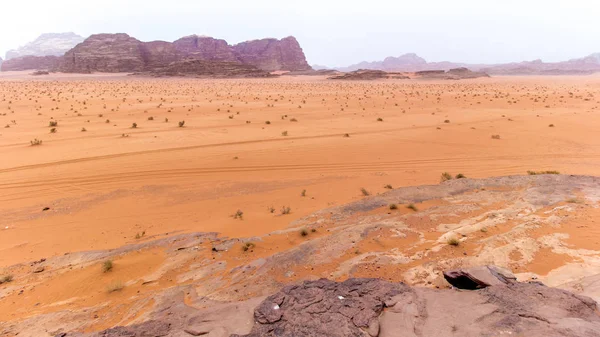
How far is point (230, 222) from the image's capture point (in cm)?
686

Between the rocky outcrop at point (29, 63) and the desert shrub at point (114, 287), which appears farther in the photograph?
the rocky outcrop at point (29, 63)

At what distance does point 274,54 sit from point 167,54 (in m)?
37.4

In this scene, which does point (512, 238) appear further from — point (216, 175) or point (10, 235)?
point (10, 235)

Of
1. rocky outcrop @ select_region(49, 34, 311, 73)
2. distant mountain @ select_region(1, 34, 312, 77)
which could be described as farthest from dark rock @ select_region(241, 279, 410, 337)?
rocky outcrop @ select_region(49, 34, 311, 73)

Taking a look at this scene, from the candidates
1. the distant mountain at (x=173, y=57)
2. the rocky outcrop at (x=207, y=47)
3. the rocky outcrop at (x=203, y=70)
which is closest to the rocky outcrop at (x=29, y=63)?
the distant mountain at (x=173, y=57)

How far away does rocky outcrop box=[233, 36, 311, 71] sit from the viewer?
117 meters

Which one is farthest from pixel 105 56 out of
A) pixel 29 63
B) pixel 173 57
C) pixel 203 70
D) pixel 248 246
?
pixel 248 246

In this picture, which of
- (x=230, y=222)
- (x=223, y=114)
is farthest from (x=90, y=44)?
(x=230, y=222)

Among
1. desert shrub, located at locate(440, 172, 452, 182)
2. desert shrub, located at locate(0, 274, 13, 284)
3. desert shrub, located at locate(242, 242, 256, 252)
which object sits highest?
desert shrub, located at locate(440, 172, 452, 182)

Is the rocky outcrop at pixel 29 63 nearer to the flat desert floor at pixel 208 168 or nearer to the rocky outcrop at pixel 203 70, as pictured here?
the rocky outcrop at pixel 203 70

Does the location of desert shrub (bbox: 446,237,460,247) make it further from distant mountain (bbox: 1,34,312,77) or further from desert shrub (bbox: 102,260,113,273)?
distant mountain (bbox: 1,34,312,77)

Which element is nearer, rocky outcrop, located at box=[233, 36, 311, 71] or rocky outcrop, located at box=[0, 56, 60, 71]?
rocky outcrop, located at box=[0, 56, 60, 71]

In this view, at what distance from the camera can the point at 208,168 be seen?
1046 centimetres

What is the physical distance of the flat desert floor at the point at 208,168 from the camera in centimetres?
614
